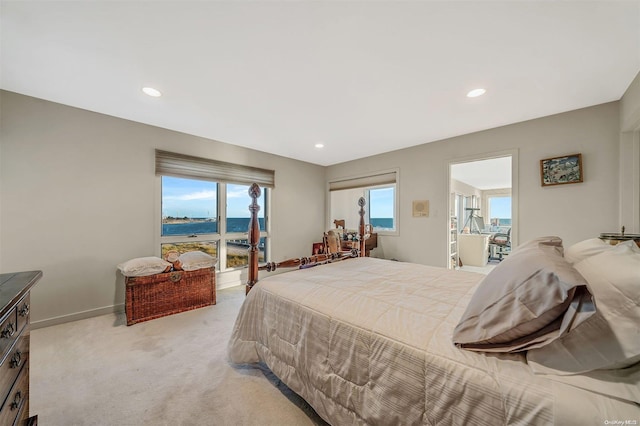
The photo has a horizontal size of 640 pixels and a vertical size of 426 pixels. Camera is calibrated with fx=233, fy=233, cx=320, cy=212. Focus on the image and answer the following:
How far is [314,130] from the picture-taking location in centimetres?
334

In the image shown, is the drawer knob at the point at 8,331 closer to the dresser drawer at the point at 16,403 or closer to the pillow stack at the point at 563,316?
A: the dresser drawer at the point at 16,403

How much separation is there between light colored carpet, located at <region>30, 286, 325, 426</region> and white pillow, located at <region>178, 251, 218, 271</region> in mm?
741

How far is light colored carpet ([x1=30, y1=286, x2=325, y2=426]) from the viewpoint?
4.52 feet

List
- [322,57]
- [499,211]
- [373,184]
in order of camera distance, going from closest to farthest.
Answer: [322,57] → [373,184] → [499,211]

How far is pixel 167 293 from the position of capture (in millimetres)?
2809

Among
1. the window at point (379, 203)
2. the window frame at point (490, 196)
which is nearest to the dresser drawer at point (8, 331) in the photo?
the window at point (379, 203)

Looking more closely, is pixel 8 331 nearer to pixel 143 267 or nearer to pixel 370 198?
pixel 143 267

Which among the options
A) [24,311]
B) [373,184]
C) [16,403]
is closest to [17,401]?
[16,403]

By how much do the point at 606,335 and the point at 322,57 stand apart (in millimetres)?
2101

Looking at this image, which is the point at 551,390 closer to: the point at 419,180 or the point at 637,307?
the point at 637,307

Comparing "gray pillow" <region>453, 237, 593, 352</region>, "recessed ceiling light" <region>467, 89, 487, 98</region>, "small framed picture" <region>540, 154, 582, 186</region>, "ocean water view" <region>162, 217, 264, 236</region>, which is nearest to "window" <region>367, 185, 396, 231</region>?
"small framed picture" <region>540, 154, 582, 186</region>

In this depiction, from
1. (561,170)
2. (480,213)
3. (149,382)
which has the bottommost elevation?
(149,382)

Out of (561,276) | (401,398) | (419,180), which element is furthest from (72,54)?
(419,180)

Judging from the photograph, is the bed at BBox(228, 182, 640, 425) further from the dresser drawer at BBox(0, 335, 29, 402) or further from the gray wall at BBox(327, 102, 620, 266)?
the gray wall at BBox(327, 102, 620, 266)
